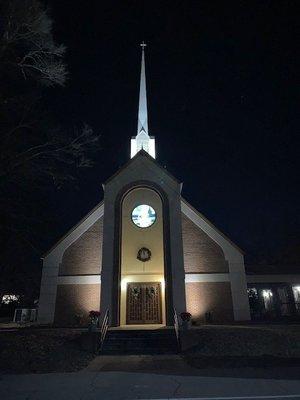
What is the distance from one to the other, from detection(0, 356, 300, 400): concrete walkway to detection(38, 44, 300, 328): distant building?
9.40 m

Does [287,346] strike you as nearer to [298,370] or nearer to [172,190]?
[298,370]

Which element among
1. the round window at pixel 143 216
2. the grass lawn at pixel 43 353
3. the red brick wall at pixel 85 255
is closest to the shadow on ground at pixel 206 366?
the grass lawn at pixel 43 353

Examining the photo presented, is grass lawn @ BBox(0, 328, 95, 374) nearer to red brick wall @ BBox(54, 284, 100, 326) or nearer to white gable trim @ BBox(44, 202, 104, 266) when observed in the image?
red brick wall @ BBox(54, 284, 100, 326)

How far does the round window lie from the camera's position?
20219 mm

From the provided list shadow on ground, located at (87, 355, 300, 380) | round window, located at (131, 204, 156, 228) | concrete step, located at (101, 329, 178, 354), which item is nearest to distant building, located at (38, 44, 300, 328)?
round window, located at (131, 204, 156, 228)

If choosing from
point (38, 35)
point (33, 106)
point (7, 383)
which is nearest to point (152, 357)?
point (7, 383)

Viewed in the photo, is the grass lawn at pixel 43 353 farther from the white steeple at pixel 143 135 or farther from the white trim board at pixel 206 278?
the white steeple at pixel 143 135

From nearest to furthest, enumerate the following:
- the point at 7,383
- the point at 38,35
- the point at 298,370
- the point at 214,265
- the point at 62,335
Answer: the point at 7,383 < the point at 298,370 < the point at 38,35 < the point at 62,335 < the point at 214,265

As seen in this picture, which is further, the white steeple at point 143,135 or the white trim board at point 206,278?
the white steeple at point 143,135

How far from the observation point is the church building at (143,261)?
1831cm

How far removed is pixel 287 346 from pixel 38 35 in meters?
15.4

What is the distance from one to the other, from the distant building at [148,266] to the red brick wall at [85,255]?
7 centimetres

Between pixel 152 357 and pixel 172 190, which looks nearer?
pixel 152 357

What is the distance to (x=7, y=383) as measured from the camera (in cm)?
718
